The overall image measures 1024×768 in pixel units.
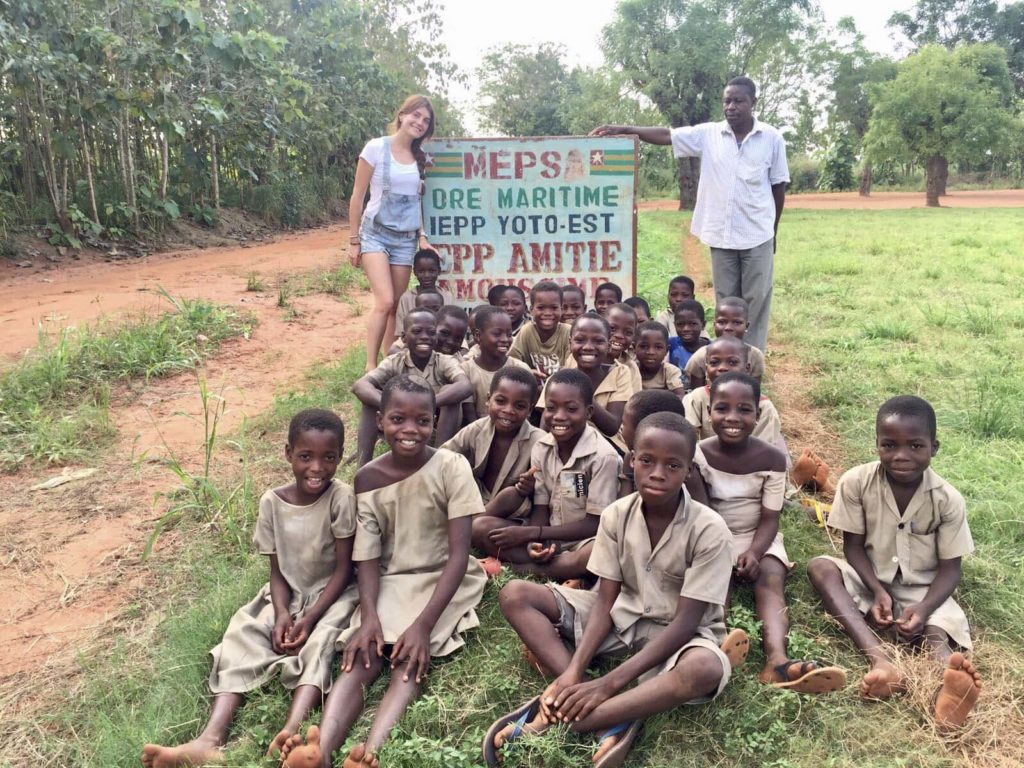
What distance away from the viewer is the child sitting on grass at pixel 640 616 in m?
2.10

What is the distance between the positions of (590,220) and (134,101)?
6.65m

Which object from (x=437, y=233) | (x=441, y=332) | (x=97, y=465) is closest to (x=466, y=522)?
(x=441, y=332)

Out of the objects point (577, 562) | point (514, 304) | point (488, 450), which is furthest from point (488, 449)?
point (514, 304)

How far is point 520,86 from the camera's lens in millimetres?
37844

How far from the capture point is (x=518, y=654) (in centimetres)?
250

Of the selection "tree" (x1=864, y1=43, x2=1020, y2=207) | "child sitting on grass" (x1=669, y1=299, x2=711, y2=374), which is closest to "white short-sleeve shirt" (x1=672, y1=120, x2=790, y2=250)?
"child sitting on grass" (x1=669, y1=299, x2=711, y2=374)

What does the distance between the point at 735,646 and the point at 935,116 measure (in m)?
27.5

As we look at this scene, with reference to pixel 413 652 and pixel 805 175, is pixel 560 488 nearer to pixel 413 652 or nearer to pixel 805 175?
pixel 413 652

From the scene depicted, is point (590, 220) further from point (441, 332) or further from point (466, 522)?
point (466, 522)

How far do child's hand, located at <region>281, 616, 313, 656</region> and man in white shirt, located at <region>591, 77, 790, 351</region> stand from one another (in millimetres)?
3245

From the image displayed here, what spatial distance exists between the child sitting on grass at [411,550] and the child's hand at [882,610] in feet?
4.25

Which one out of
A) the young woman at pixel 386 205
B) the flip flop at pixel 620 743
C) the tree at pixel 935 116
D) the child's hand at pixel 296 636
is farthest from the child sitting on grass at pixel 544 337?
the tree at pixel 935 116

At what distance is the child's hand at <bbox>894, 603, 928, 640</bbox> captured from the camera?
2420mm

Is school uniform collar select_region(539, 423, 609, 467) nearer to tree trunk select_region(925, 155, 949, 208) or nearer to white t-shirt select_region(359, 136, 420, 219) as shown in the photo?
white t-shirt select_region(359, 136, 420, 219)
